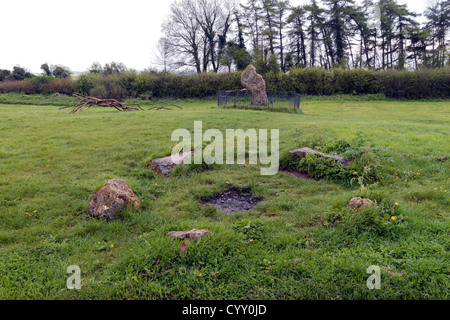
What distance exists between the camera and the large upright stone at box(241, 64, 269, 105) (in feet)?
60.1

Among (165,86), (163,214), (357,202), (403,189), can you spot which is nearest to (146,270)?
(163,214)

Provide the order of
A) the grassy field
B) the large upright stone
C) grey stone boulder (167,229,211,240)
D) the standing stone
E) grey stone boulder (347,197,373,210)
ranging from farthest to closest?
the large upright stone
the standing stone
grey stone boulder (347,197,373,210)
grey stone boulder (167,229,211,240)
the grassy field

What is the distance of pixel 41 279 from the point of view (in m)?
2.70

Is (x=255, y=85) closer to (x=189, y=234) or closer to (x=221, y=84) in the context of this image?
(x=221, y=84)

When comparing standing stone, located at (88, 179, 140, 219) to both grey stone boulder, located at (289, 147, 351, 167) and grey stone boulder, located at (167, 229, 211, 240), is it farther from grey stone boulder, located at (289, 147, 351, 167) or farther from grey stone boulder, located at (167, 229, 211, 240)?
grey stone boulder, located at (289, 147, 351, 167)

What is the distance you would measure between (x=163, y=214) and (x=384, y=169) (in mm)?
4123

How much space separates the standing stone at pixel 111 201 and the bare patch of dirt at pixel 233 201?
116cm

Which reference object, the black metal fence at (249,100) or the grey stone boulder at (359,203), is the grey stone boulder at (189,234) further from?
the black metal fence at (249,100)

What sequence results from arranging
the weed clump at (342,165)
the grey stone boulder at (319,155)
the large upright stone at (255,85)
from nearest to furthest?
1. the weed clump at (342,165)
2. the grey stone boulder at (319,155)
3. the large upright stone at (255,85)

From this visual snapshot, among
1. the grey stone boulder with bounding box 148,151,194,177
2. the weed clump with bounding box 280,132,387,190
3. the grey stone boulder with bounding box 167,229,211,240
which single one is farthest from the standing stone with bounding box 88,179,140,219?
the weed clump with bounding box 280,132,387,190

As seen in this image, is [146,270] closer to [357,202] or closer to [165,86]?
[357,202]

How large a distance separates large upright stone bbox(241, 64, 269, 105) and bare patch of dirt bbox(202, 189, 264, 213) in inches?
565

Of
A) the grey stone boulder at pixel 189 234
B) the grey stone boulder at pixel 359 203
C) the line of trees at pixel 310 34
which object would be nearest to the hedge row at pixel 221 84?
the line of trees at pixel 310 34

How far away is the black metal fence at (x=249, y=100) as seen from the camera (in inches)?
714
